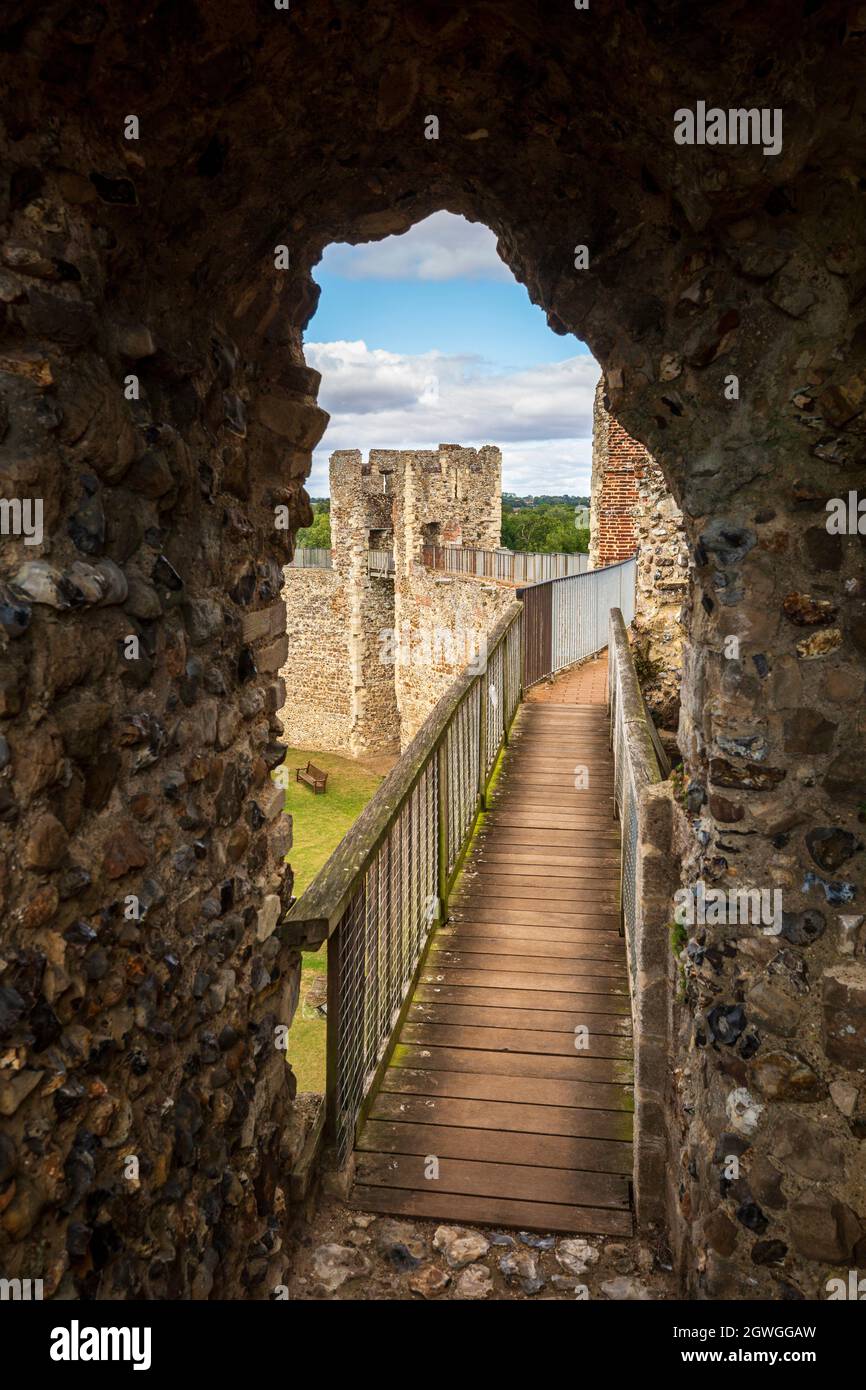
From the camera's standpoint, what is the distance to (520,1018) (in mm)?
4312

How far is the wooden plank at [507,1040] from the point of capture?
13.4ft

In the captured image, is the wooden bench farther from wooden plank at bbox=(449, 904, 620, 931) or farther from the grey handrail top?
wooden plank at bbox=(449, 904, 620, 931)

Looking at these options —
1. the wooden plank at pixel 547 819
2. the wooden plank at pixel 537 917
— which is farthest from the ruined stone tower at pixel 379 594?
the wooden plank at pixel 537 917

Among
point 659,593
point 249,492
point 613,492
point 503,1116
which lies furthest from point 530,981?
point 613,492

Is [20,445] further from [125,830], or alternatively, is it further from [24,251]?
[125,830]

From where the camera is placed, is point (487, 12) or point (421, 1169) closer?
point (487, 12)

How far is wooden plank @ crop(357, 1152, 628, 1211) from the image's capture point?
332 cm

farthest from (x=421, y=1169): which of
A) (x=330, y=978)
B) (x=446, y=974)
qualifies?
(x=446, y=974)

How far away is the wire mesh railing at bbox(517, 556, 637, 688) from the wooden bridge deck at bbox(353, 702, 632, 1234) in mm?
3656

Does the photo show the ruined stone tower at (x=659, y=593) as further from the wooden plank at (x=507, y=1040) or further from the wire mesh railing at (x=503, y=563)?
the wire mesh railing at (x=503, y=563)

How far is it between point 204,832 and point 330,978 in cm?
97

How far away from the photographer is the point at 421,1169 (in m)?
3.49

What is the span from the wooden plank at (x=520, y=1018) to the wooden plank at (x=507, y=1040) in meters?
0.03

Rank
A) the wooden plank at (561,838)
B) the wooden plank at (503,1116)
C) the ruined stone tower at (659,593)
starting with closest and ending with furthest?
the wooden plank at (503,1116) < the wooden plank at (561,838) < the ruined stone tower at (659,593)
